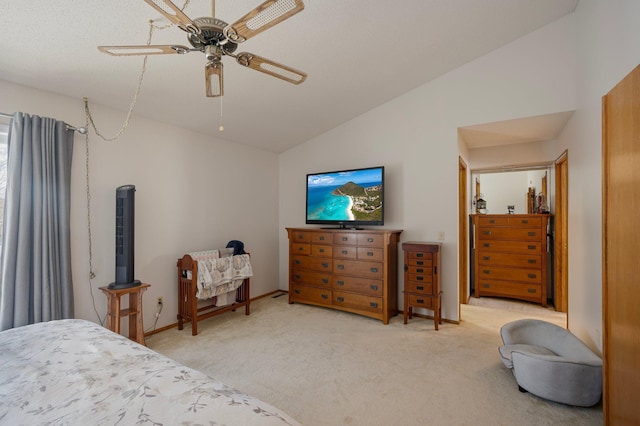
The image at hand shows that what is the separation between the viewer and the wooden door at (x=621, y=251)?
1.36 metres

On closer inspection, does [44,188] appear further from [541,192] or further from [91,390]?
[541,192]

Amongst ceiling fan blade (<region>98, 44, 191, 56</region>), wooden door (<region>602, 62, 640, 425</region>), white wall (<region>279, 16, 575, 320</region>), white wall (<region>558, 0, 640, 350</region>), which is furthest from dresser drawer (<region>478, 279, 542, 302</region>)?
ceiling fan blade (<region>98, 44, 191, 56</region>)

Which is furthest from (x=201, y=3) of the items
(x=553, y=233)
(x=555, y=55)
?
(x=553, y=233)

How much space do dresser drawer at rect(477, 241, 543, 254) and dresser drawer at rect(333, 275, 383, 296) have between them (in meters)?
2.19

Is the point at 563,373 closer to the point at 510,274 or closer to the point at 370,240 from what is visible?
the point at 370,240

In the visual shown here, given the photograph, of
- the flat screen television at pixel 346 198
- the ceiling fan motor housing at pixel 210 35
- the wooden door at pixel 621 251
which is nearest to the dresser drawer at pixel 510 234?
the flat screen television at pixel 346 198

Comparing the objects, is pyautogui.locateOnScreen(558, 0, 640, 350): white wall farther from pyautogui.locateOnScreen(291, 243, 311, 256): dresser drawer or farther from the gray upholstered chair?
pyautogui.locateOnScreen(291, 243, 311, 256): dresser drawer

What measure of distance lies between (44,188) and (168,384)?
231 cm

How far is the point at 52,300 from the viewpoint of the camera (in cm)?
242

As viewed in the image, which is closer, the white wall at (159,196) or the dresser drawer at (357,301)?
the white wall at (159,196)

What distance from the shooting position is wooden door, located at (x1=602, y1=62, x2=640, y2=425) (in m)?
1.36

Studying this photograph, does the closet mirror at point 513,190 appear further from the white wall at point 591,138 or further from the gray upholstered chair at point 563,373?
the gray upholstered chair at point 563,373

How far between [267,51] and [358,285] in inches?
108

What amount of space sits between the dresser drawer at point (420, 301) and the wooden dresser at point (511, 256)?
1.83 meters
